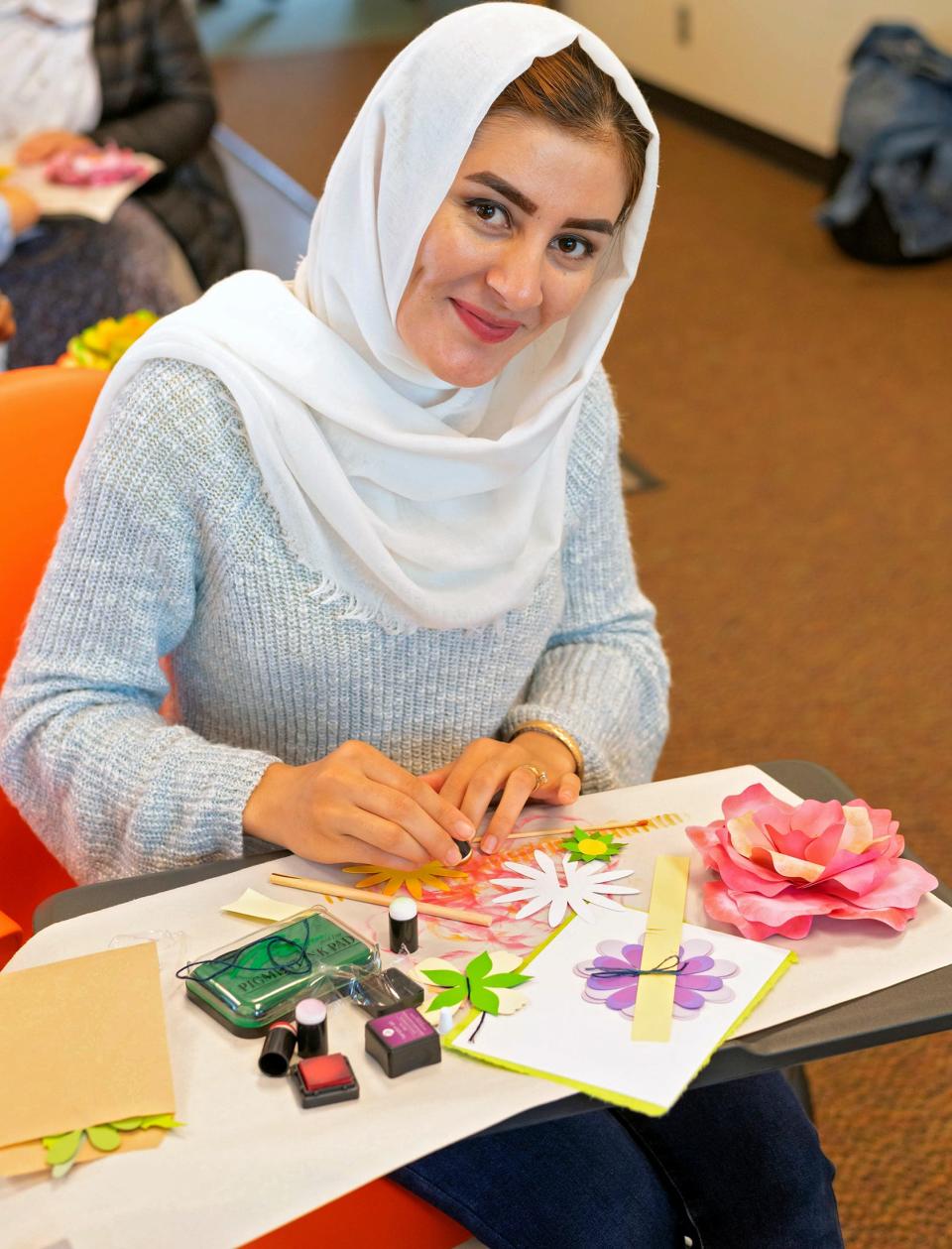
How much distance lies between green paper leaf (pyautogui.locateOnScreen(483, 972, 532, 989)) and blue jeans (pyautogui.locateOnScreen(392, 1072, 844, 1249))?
0.18 meters

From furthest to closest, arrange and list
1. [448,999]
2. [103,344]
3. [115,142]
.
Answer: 1. [115,142]
2. [103,344]
3. [448,999]

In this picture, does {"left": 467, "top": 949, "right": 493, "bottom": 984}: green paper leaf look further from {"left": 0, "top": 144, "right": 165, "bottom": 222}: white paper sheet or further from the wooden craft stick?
{"left": 0, "top": 144, "right": 165, "bottom": 222}: white paper sheet

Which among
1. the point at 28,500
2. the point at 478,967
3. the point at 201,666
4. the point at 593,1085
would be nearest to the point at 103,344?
the point at 28,500

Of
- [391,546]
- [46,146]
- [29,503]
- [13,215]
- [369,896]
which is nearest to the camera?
[369,896]

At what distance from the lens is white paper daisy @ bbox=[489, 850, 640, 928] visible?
101cm

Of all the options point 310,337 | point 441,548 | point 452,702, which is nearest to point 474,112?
point 310,337

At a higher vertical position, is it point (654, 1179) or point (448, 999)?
point (448, 999)

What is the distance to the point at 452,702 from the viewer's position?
4.35ft

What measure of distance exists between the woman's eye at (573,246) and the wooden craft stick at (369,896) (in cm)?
54

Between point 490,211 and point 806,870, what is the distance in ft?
1.86

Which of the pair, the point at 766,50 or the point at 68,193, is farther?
the point at 766,50

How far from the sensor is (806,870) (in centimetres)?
98

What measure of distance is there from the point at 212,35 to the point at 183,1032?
308 inches

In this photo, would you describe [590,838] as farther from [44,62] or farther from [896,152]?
[896,152]
